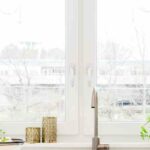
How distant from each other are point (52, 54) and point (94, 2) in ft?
1.60

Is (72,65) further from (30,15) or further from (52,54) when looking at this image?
(30,15)

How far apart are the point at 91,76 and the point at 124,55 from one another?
0.95 feet

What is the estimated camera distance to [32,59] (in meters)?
3.04

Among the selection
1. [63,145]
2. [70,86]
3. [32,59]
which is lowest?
[63,145]

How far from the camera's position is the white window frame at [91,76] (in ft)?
9.78

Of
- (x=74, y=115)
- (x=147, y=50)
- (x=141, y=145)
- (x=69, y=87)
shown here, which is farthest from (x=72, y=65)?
(x=141, y=145)

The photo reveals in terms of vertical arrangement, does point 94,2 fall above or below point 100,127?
above

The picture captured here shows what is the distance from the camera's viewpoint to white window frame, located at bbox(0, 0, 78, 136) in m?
2.98

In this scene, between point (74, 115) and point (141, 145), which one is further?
point (74, 115)

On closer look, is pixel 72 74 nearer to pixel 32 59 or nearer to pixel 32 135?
pixel 32 59

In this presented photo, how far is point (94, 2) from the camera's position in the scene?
9.86 ft

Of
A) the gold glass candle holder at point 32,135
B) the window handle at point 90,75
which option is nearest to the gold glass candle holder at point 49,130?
the gold glass candle holder at point 32,135

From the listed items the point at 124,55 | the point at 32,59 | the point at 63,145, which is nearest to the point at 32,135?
the point at 63,145

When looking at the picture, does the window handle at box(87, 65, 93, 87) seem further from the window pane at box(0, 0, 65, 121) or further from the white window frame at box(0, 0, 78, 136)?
the window pane at box(0, 0, 65, 121)
